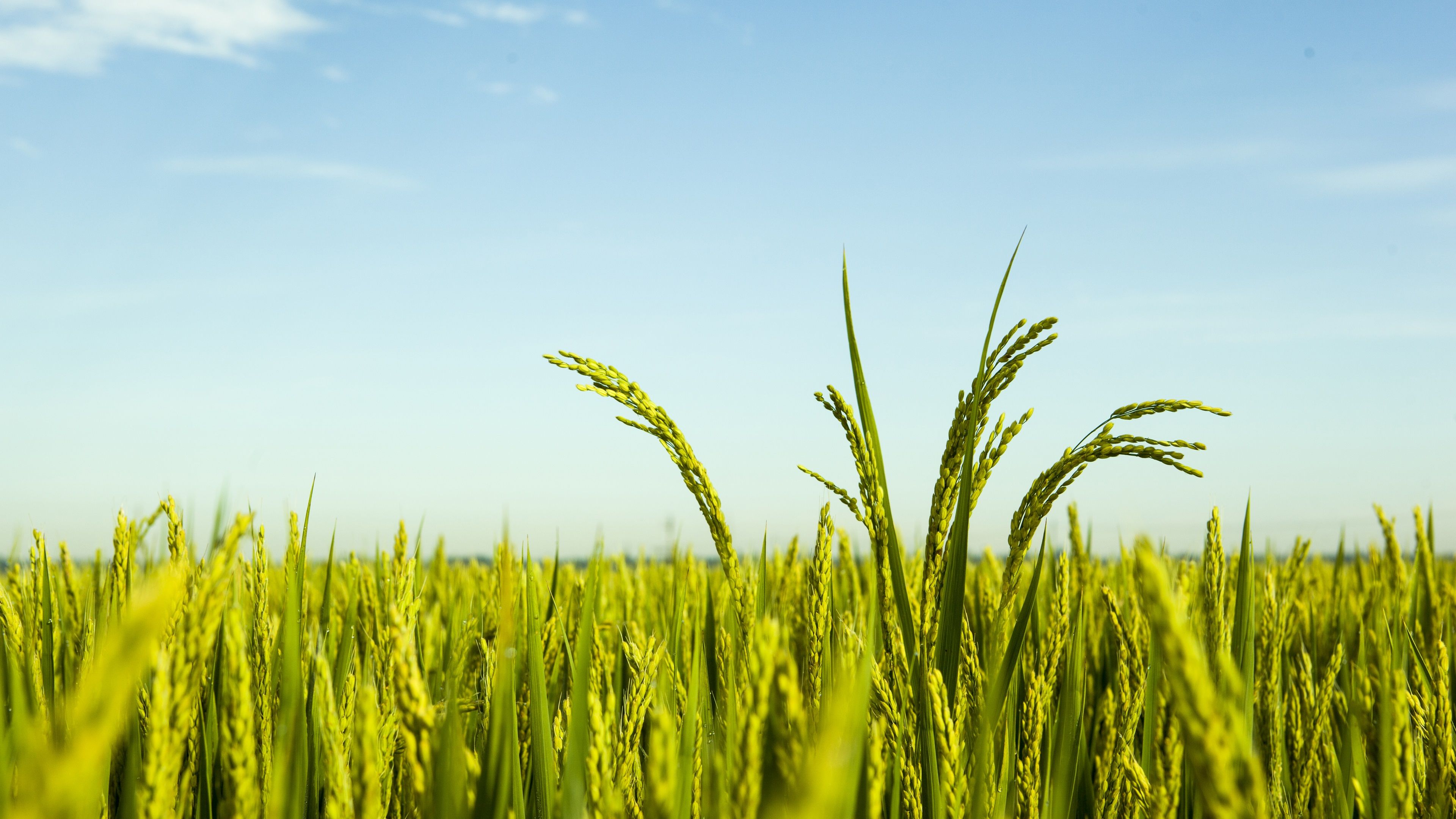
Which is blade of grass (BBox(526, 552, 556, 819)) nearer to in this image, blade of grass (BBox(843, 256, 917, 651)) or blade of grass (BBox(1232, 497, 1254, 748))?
blade of grass (BBox(843, 256, 917, 651))

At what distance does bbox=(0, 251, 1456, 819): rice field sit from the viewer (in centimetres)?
80

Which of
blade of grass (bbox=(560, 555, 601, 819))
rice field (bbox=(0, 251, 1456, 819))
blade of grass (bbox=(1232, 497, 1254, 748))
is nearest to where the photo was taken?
rice field (bbox=(0, 251, 1456, 819))

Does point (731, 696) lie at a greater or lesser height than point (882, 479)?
lesser

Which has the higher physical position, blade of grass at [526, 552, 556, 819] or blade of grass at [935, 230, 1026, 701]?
blade of grass at [935, 230, 1026, 701]

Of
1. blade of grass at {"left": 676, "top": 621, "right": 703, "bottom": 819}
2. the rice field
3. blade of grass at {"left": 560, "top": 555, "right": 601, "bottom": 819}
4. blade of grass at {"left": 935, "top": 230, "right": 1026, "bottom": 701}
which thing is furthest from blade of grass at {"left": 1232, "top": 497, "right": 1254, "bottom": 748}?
blade of grass at {"left": 560, "top": 555, "right": 601, "bottom": 819}

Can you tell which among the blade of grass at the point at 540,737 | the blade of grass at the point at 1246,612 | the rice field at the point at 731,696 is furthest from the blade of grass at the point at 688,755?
the blade of grass at the point at 1246,612

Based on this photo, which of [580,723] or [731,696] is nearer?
[580,723]

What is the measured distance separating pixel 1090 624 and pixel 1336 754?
81cm

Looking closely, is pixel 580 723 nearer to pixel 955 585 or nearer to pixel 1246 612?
pixel 955 585

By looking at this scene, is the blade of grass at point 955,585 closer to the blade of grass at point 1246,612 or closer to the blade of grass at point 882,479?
the blade of grass at point 882,479

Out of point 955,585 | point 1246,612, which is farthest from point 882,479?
point 1246,612

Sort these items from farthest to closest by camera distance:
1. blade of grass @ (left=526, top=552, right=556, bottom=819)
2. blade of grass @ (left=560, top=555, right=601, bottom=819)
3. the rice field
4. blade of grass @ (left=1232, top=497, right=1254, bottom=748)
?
blade of grass @ (left=1232, top=497, right=1254, bottom=748), blade of grass @ (left=526, top=552, right=556, bottom=819), blade of grass @ (left=560, top=555, right=601, bottom=819), the rice field

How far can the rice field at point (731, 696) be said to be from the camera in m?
0.80

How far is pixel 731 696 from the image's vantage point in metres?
1.58
